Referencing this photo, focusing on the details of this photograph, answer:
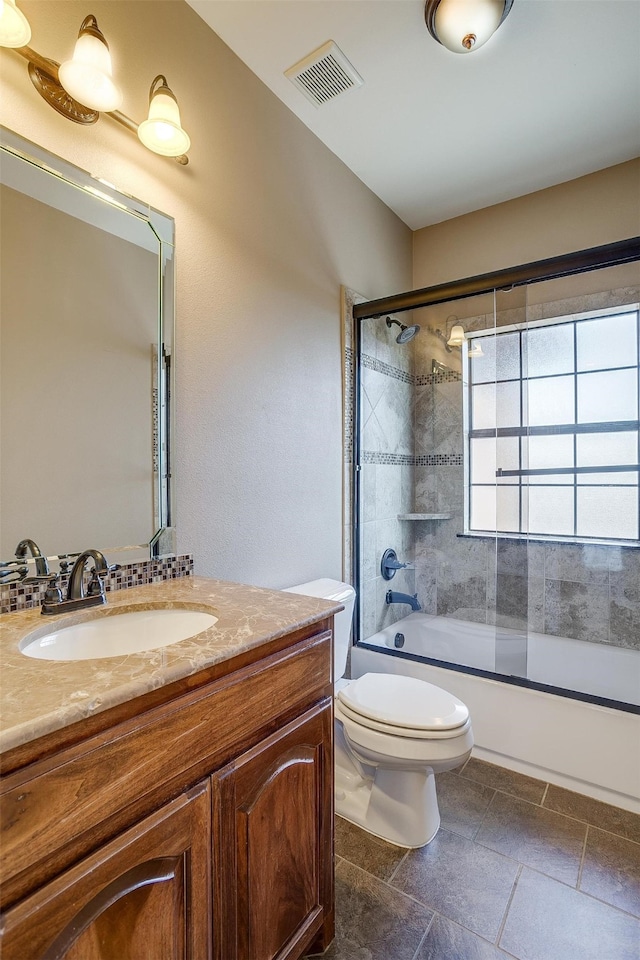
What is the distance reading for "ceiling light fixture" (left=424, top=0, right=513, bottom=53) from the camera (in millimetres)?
1477

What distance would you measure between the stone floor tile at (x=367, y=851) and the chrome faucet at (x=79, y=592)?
1.15 metres

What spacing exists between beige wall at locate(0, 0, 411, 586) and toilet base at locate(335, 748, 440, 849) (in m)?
0.79

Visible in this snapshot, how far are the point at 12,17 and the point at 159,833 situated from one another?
162 centimetres

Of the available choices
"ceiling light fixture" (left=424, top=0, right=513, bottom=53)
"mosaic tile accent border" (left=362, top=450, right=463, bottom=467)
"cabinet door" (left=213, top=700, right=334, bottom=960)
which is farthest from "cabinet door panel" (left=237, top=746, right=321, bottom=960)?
"ceiling light fixture" (left=424, top=0, right=513, bottom=53)

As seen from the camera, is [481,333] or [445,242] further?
[445,242]

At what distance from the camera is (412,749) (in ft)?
4.56

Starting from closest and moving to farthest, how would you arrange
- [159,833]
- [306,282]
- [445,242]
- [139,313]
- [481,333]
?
1. [159,833]
2. [139,313]
3. [306,282]
4. [481,333]
5. [445,242]

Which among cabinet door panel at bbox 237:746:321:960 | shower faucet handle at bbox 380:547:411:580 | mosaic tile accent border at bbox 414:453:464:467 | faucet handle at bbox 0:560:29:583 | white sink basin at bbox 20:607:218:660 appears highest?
mosaic tile accent border at bbox 414:453:464:467

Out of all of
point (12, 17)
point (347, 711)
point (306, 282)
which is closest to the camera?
point (12, 17)

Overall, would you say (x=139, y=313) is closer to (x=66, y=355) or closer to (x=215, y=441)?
(x=66, y=355)

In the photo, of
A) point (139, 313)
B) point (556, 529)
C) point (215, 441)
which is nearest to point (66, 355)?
point (139, 313)

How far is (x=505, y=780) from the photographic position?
1.85 metres

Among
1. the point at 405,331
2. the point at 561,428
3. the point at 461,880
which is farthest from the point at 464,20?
the point at 461,880

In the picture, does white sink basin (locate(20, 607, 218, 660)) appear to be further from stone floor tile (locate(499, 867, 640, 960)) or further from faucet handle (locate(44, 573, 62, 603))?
stone floor tile (locate(499, 867, 640, 960))
